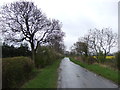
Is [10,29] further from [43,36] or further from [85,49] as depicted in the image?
[85,49]

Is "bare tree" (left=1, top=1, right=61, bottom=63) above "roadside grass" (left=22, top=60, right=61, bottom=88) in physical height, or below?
above

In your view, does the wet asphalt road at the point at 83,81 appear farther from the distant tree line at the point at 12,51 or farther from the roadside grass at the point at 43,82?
the distant tree line at the point at 12,51

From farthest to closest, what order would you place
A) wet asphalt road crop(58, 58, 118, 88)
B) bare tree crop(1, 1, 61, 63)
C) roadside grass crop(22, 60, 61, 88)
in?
1. bare tree crop(1, 1, 61, 63)
2. wet asphalt road crop(58, 58, 118, 88)
3. roadside grass crop(22, 60, 61, 88)

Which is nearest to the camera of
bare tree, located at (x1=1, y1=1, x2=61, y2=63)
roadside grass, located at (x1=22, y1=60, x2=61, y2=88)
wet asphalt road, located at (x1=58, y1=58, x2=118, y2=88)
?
roadside grass, located at (x1=22, y1=60, x2=61, y2=88)

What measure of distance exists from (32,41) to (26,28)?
2.36 meters

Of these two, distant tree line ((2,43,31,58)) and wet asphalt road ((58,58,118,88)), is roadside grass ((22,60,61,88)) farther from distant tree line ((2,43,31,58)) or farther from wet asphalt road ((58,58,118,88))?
distant tree line ((2,43,31,58))

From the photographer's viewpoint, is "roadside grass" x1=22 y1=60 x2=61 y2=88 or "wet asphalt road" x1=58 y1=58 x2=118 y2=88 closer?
"roadside grass" x1=22 y1=60 x2=61 y2=88

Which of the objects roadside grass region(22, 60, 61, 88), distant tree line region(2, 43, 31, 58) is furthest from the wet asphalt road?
distant tree line region(2, 43, 31, 58)

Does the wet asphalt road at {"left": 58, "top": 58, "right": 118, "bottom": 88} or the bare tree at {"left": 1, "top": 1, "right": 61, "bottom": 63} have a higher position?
the bare tree at {"left": 1, "top": 1, "right": 61, "bottom": 63}

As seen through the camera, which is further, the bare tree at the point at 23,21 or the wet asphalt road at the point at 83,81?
the bare tree at the point at 23,21

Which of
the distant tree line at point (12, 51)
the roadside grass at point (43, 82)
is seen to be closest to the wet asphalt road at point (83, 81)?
the roadside grass at point (43, 82)

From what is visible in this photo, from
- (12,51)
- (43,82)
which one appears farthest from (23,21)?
(43,82)

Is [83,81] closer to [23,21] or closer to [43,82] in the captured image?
[43,82]

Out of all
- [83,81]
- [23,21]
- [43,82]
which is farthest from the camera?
[23,21]
